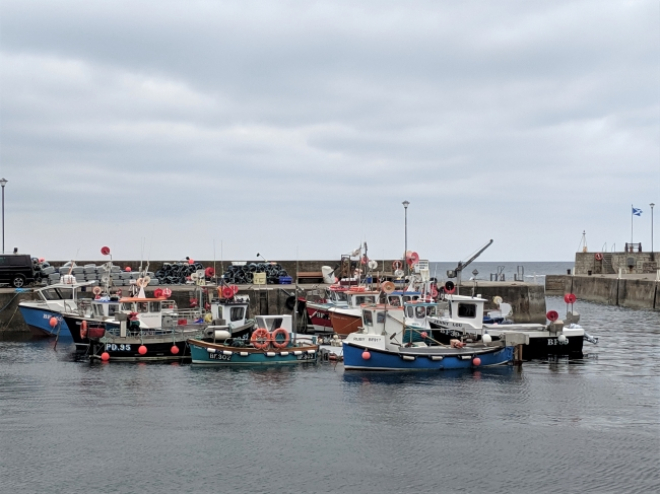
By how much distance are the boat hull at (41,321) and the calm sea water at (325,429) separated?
10.8 metres

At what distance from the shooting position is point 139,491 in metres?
17.6

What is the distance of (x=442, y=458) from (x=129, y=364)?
55.6 ft

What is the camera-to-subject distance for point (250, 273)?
56.3 metres

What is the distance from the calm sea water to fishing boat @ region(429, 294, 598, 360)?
2.00 m

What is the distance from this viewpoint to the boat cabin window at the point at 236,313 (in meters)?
37.3

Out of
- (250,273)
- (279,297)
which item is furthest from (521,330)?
(250,273)

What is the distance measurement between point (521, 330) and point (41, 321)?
81.8ft

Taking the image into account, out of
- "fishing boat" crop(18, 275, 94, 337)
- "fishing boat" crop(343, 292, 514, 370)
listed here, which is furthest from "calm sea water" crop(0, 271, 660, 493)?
"fishing boat" crop(18, 275, 94, 337)

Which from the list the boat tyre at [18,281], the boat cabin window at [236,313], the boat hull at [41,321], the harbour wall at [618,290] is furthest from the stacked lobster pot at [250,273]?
the harbour wall at [618,290]

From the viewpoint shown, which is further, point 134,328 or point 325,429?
point 134,328

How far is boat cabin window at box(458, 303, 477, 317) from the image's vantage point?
37.2 meters

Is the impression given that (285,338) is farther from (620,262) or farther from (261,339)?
(620,262)

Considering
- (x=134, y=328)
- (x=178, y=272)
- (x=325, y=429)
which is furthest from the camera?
(x=178, y=272)

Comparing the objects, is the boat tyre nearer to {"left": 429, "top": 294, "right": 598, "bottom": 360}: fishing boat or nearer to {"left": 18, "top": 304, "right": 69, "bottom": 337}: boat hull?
{"left": 18, "top": 304, "right": 69, "bottom": 337}: boat hull
